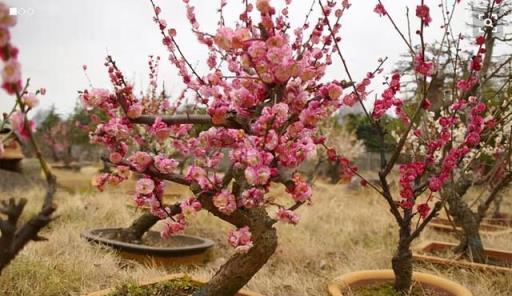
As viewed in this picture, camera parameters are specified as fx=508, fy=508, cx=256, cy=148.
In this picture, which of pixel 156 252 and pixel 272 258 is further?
pixel 272 258

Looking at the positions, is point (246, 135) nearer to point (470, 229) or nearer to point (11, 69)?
point (11, 69)

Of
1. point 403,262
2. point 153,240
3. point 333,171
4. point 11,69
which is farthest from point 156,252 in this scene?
point 333,171

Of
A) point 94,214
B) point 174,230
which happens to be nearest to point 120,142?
point 174,230

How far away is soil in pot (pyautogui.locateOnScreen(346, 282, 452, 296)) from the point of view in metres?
2.41

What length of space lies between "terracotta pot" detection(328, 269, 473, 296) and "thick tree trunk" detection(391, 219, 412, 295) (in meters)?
0.17

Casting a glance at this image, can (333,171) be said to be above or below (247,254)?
below

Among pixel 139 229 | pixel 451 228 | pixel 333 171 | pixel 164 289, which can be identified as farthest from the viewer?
pixel 333 171

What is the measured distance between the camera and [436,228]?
5.13 m

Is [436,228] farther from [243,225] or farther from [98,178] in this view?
[98,178]

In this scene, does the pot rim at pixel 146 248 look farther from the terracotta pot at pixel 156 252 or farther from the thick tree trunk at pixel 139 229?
the thick tree trunk at pixel 139 229

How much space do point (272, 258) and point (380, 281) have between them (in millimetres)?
1477

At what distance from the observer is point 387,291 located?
2451 mm

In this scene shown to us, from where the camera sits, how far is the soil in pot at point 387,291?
95.0 inches

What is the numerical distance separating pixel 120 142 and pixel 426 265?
2.48 m
